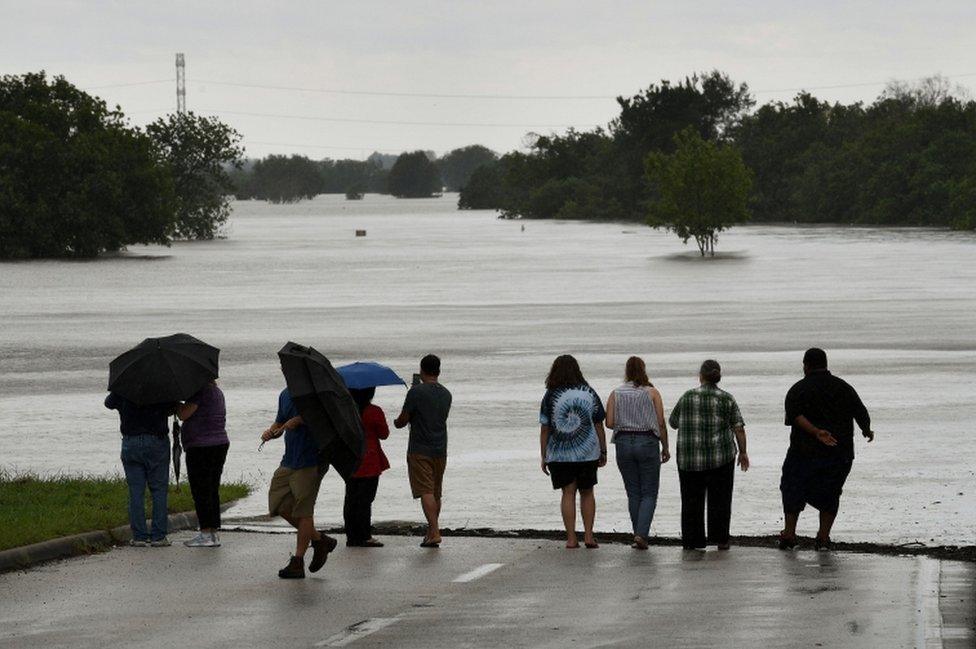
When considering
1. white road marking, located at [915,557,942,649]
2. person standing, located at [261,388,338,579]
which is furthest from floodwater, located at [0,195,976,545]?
person standing, located at [261,388,338,579]

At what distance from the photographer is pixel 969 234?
114250 mm

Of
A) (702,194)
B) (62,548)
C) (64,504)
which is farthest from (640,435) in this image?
(702,194)

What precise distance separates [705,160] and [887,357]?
63565 mm

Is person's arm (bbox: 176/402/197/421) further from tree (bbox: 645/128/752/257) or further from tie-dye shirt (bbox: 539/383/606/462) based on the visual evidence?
tree (bbox: 645/128/752/257)

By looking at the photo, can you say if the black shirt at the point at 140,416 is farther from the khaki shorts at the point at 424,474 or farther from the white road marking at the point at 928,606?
the white road marking at the point at 928,606

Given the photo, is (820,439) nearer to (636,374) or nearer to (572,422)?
(636,374)

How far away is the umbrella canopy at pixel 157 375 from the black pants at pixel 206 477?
1.84ft

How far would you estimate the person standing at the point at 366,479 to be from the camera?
13211 millimetres

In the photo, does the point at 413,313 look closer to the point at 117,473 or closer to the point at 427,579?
the point at 117,473

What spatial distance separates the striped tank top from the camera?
13383 mm

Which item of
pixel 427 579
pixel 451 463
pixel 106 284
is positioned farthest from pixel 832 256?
pixel 427 579

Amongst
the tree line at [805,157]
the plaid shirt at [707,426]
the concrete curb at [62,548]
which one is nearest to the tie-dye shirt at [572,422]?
the plaid shirt at [707,426]

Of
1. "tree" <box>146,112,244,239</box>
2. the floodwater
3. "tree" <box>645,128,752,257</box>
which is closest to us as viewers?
the floodwater

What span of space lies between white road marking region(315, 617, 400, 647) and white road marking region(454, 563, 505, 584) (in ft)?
5.28
